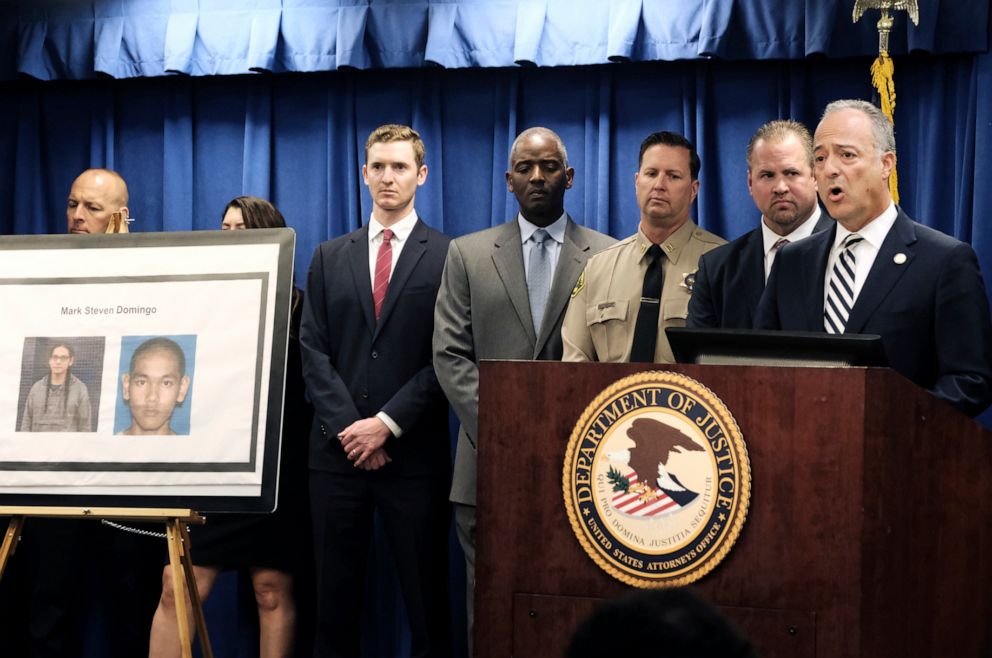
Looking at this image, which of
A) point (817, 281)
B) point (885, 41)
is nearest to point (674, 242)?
point (817, 281)

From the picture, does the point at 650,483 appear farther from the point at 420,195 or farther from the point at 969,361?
the point at 420,195

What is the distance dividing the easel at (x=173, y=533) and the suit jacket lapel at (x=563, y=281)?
1159 mm

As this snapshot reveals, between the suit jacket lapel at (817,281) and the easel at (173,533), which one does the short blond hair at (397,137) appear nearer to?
the easel at (173,533)

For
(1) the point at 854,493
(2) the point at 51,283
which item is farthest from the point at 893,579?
(2) the point at 51,283

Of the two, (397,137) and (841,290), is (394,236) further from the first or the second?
(841,290)

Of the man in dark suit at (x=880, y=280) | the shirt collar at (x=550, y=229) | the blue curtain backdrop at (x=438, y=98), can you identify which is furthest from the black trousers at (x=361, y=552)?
the man in dark suit at (x=880, y=280)

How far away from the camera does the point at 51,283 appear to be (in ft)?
11.2

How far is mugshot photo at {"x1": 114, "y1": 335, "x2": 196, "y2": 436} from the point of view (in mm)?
3289

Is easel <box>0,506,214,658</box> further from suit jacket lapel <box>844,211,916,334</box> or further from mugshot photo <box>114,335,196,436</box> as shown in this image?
suit jacket lapel <box>844,211,916,334</box>

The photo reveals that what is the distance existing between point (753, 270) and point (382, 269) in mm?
1325

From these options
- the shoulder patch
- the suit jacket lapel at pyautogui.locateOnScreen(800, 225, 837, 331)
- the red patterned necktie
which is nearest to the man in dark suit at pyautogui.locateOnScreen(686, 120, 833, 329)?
the shoulder patch

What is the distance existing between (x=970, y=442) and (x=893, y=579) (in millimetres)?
415

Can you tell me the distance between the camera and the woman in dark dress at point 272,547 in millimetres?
4023

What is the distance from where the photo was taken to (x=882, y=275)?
2588 mm
